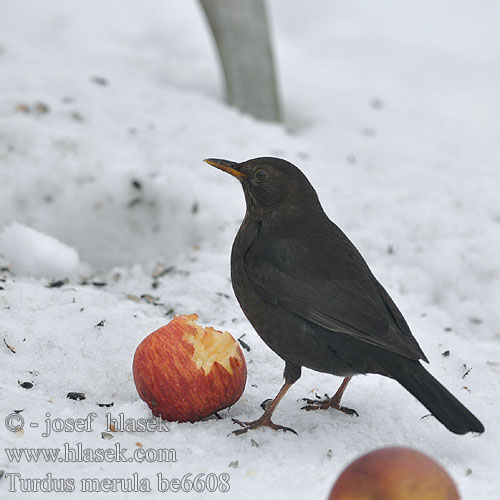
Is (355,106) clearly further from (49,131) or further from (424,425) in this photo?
(424,425)

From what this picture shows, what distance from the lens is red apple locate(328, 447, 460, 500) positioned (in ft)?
6.51

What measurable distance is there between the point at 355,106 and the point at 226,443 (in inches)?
187

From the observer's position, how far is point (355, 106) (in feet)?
23.6

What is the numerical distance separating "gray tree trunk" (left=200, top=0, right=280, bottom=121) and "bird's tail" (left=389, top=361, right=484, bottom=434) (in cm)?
403

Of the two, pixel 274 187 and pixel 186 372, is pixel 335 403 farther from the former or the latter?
pixel 274 187

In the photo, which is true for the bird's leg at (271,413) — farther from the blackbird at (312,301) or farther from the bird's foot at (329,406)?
the bird's foot at (329,406)

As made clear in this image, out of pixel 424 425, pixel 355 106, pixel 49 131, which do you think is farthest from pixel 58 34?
pixel 424 425

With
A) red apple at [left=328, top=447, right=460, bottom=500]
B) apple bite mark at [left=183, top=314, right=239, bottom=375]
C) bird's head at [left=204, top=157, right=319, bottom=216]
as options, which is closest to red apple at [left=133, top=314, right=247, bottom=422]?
apple bite mark at [left=183, top=314, right=239, bottom=375]

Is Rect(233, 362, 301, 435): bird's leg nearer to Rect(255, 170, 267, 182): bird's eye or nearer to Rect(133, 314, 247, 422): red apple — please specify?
Rect(133, 314, 247, 422): red apple

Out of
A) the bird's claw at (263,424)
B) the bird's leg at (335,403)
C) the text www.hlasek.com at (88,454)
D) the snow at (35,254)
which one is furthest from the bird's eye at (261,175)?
the snow at (35,254)

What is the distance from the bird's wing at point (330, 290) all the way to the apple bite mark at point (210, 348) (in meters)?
0.25

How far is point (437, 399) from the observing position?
284 centimetres

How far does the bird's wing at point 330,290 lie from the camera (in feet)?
9.89

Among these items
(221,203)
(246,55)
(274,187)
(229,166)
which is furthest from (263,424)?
(246,55)
